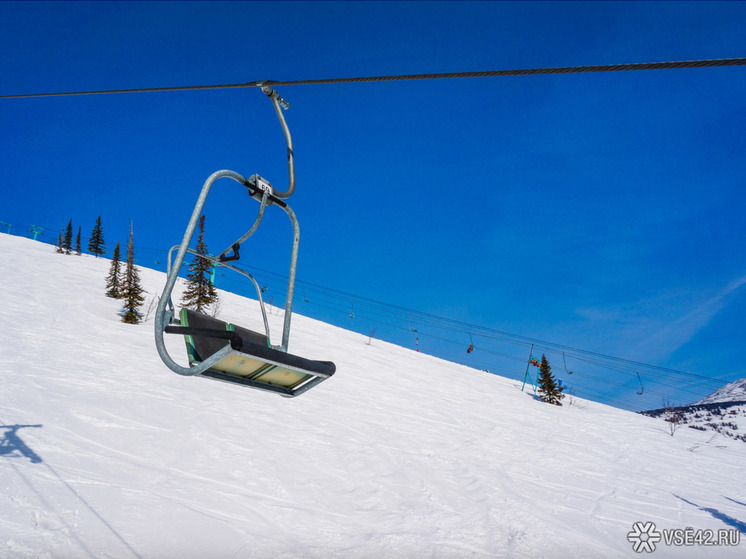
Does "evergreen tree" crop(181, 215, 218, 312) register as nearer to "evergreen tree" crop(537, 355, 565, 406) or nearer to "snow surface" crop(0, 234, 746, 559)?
"snow surface" crop(0, 234, 746, 559)

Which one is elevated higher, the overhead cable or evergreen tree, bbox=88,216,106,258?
evergreen tree, bbox=88,216,106,258

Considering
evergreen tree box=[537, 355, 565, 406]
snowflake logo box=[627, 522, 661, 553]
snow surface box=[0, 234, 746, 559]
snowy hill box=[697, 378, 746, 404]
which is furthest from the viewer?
snowy hill box=[697, 378, 746, 404]

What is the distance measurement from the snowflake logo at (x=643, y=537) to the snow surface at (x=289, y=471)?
22 cm

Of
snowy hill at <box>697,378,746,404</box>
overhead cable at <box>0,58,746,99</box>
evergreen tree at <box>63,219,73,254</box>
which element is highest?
snowy hill at <box>697,378,746,404</box>

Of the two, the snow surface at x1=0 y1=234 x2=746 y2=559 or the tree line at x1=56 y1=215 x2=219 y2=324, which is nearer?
the snow surface at x1=0 y1=234 x2=746 y2=559

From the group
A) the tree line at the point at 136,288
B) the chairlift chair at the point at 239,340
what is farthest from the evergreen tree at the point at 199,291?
the chairlift chair at the point at 239,340

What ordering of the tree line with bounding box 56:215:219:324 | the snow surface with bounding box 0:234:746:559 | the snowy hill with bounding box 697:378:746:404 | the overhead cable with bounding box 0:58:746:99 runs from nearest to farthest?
the overhead cable with bounding box 0:58:746:99 < the snow surface with bounding box 0:234:746:559 < the tree line with bounding box 56:215:219:324 < the snowy hill with bounding box 697:378:746:404

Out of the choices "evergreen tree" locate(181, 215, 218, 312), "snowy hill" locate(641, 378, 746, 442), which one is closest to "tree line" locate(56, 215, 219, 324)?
"evergreen tree" locate(181, 215, 218, 312)

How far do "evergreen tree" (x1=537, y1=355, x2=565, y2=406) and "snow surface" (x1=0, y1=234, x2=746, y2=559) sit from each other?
293 inches

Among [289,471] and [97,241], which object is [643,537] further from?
[97,241]

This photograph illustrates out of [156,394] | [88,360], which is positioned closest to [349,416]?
[156,394]

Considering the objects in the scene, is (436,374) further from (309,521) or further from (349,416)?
(309,521)

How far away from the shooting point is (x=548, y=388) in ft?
85.6

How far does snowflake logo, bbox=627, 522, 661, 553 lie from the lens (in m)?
7.91
